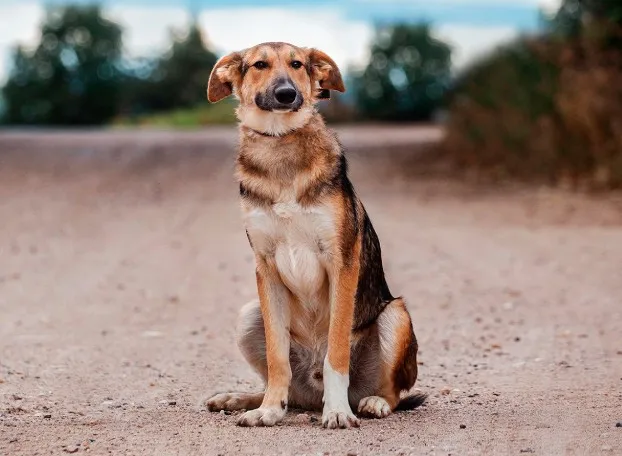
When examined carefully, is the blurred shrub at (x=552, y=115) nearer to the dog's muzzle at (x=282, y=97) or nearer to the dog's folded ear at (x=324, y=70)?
the dog's folded ear at (x=324, y=70)

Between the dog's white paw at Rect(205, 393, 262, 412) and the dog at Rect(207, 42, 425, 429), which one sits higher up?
the dog at Rect(207, 42, 425, 429)

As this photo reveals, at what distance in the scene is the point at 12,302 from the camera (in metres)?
10.1

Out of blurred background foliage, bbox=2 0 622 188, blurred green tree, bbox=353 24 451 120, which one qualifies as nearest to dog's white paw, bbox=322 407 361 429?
blurred background foliage, bbox=2 0 622 188

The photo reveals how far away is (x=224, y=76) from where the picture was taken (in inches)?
247

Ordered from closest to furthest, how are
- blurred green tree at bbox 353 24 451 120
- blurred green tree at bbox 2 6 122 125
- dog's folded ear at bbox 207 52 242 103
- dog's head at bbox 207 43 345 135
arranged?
dog's head at bbox 207 43 345 135 → dog's folded ear at bbox 207 52 242 103 → blurred green tree at bbox 353 24 451 120 → blurred green tree at bbox 2 6 122 125

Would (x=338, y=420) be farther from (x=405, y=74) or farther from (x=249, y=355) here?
(x=405, y=74)

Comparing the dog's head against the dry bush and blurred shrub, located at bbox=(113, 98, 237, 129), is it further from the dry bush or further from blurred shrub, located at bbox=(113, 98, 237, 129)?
blurred shrub, located at bbox=(113, 98, 237, 129)

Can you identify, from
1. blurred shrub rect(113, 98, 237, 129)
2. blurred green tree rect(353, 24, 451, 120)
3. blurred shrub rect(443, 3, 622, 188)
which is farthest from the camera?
blurred green tree rect(353, 24, 451, 120)

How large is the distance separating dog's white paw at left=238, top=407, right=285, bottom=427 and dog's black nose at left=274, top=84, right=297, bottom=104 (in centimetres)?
152

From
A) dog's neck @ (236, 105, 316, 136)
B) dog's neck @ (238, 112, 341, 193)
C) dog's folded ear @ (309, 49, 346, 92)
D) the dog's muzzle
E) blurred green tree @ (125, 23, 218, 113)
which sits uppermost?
dog's folded ear @ (309, 49, 346, 92)

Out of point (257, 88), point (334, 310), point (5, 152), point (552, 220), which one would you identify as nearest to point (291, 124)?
point (257, 88)

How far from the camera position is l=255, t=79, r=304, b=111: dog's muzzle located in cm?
579

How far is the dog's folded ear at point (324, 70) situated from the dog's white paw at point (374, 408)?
5.42 feet

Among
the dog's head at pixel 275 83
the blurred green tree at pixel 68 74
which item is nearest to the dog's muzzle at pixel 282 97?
the dog's head at pixel 275 83
